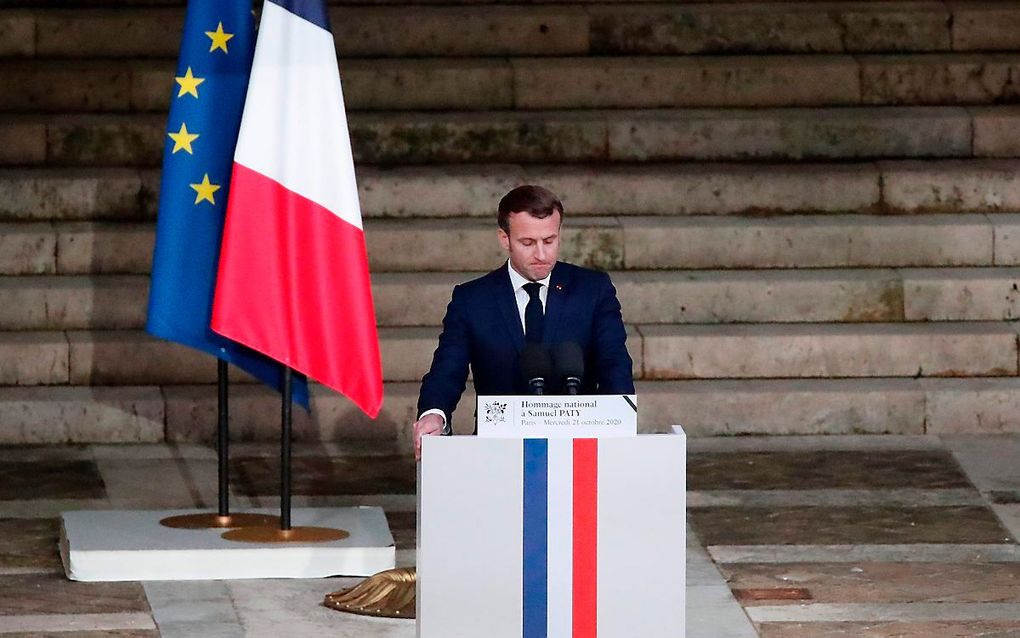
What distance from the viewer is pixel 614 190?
1207 centimetres

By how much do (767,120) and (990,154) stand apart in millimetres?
1403

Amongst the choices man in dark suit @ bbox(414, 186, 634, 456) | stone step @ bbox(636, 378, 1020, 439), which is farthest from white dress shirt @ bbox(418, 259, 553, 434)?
stone step @ bbox(636, 378, 1020, 439)

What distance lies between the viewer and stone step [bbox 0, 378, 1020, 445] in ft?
34.3

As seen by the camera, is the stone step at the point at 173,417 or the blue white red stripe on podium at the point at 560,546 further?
the stone step at the point at 173,417

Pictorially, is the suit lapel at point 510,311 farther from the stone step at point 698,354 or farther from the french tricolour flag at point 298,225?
the stone step at point 698,354

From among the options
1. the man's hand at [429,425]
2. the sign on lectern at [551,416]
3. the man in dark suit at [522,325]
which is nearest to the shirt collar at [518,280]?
the man in dark suit at [522,325]

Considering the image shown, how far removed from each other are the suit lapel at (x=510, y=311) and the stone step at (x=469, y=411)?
13.8ft

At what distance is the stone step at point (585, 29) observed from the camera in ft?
43.0

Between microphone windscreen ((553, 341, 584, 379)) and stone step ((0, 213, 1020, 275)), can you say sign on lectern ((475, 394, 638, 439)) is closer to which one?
microphone windscreen ((553, 341, 584, 379))

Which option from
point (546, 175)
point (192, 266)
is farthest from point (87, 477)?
point (546, 175)

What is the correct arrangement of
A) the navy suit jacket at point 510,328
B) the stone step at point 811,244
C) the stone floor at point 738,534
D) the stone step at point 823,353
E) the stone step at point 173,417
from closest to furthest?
the navy suit jacket at point 510,328 < the stone floor at point 738,534 < the stone step at point 173,417 < the stone step at point 823,353 < the stone step at point 811,244

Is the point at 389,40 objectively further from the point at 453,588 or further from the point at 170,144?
the point at 453,588

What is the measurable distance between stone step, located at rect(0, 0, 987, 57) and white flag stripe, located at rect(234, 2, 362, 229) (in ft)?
17.1

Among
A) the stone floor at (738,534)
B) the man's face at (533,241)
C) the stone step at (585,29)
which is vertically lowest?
the stone floor at (738,534)
